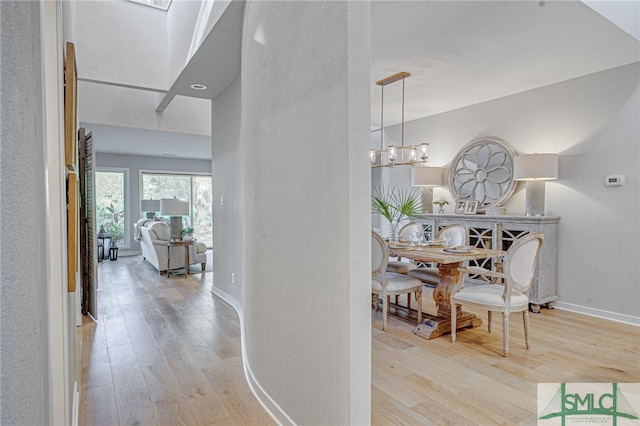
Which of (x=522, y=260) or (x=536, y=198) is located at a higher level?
(x=536, y=198)

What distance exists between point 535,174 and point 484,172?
0.90 m

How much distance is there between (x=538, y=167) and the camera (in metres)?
4.22

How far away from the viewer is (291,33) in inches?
76.3

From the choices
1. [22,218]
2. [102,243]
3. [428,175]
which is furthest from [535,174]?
[102,243]

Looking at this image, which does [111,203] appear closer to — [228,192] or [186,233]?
[186,233]

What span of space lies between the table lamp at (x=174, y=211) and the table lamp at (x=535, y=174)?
5132 millimetres

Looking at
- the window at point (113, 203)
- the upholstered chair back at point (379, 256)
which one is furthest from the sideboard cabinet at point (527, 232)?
the window at point (113, 203)

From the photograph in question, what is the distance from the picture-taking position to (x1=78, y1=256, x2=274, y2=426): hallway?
218 cm

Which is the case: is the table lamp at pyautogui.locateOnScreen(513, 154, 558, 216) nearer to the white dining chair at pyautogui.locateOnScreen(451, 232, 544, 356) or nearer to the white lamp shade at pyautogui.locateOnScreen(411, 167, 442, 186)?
the white lamp shade at pyautogui.locateOnScreen(411, 167, 442, 186)

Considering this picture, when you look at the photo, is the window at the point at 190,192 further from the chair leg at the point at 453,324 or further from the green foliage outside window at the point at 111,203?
the chair leg at the point at 453,324

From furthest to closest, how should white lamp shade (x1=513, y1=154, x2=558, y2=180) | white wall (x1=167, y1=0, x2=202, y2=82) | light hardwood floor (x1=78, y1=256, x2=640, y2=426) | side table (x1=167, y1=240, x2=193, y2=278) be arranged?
side table (x1=167, y1=240, x2=193, y2=278)
white lamp shade (x1=513, y1=154, x2=558, y2=180)
white wall (x1=167, y1=0, x2=202, y2=82)
light hardwood floor (x1=78, y1=256, x2=640, y2=426)

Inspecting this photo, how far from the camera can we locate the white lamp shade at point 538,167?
419cm

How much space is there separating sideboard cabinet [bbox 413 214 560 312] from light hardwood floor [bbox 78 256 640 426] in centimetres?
25

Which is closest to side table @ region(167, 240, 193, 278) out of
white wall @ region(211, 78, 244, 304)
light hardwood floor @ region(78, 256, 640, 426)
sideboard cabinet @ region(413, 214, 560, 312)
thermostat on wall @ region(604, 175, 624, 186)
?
white wall @ region(211, 78, 244, 304)
